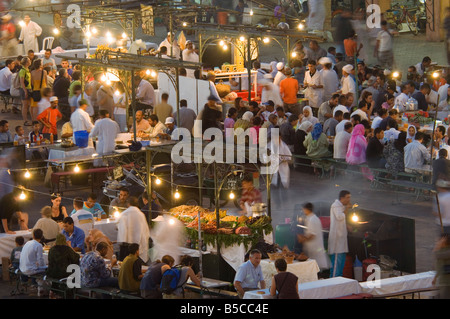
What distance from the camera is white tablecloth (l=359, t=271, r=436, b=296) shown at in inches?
518

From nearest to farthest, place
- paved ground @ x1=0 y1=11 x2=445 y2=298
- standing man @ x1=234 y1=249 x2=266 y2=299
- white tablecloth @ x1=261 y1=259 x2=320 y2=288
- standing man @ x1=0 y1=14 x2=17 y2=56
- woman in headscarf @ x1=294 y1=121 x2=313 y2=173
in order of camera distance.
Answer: standing man @ x1=234 y1=249 x2=266 y2=299 < white tablecloth @ x1=261 y1=259 x2=320 y2=288 < paved ground @ x1=0 y1=11 x2=445 y2=298 < woman in headscarf @ x1=294 y1=121 x2=313 y2=173 < standing man @ x1=0 y1=14 x2=17 y2=56

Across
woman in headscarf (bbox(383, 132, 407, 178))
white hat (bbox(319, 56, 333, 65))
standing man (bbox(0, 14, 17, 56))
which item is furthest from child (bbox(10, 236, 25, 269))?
standing man (bbox(0, 14, 17, 56))

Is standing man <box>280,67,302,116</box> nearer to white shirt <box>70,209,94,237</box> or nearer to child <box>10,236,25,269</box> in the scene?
white shirt <box>70,209,94,237</box>

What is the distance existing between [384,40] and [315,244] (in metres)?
13.4

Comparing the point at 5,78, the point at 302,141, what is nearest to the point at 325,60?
the point at 302,141

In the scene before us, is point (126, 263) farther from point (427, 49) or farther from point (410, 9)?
point (410, 9)

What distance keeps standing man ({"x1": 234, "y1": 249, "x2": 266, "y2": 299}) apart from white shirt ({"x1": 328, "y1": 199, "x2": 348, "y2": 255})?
1535mm

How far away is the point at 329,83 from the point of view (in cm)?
2372

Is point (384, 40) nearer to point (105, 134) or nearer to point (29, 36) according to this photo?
point (29, 36)

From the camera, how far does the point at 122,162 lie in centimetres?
1786

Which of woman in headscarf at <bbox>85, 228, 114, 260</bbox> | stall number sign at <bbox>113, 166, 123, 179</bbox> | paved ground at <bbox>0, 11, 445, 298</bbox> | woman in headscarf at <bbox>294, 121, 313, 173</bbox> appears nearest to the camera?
woman in headscarf at <bbox>85, 228, 114, 260</bbox>

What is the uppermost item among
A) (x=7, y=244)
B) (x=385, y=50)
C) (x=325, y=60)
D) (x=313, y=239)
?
(x=385, y=50)

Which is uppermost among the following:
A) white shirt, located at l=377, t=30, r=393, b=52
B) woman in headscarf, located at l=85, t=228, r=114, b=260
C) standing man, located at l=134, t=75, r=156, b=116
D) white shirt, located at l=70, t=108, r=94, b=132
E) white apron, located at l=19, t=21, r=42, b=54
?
white apron, located at l=19, t=21, r=42, b=54

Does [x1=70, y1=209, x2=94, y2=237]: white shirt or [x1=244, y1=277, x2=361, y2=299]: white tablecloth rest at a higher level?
[x1=70, y1=209, x2=94, y2=237]: white shirt
